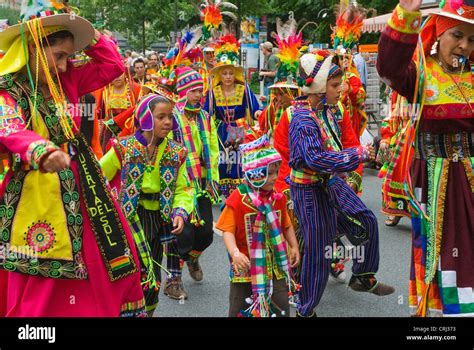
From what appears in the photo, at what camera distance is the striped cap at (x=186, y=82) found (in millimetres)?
7629

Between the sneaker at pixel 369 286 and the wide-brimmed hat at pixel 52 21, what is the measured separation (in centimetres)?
311

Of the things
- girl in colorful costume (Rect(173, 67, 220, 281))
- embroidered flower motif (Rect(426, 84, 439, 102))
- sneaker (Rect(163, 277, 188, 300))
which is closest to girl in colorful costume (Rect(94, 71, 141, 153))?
girl in colorful costume (Rect(173, 67, 220, 281))

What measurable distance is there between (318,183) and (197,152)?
196 centimetres

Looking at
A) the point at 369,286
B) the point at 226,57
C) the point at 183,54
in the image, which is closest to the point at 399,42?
the point at 369,286

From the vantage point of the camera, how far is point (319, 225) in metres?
5.59

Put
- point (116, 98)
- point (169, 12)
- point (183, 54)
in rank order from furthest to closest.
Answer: point (169, 12)
point (116, 98)
point (183, 54)

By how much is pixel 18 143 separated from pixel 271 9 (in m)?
24.2

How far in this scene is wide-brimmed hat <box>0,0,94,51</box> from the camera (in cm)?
389

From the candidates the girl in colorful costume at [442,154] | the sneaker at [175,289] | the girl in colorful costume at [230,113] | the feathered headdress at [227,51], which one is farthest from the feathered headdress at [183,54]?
the girl in colorful costume at [442,154]

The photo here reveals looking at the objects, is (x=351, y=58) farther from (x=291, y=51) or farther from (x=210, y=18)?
(x=210, y=18)

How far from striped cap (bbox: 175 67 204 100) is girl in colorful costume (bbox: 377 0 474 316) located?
3.47m

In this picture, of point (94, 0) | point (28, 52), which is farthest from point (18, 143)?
point (94, 0)

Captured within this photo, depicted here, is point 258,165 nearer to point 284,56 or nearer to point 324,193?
point 324,193

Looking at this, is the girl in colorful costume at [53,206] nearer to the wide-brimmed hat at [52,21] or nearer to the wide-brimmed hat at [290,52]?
A: the wide-brimmed hat at [52,21]
